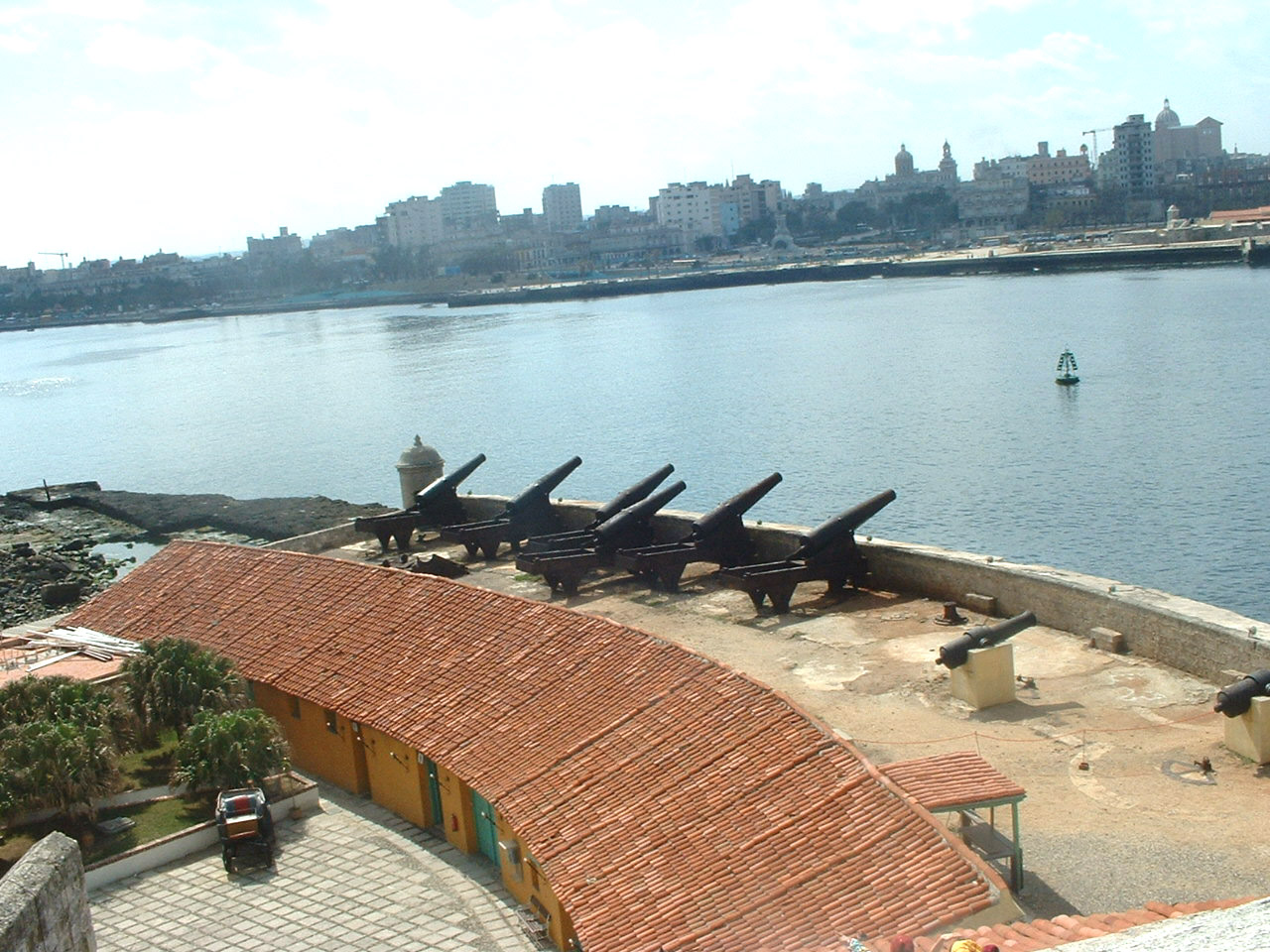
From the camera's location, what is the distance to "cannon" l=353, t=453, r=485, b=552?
22.8 metres

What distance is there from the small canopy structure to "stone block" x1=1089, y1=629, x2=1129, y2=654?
428 cm

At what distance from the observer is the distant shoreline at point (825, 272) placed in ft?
414

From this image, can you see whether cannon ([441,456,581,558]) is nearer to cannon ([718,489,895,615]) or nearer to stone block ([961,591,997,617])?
cannon ([718,489,895,615])

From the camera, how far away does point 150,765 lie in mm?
15414

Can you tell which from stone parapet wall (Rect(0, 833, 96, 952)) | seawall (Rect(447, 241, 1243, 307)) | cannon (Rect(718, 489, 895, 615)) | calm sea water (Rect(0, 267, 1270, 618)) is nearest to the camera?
stone parapet wall (Rect(0, 833, 96, 952))

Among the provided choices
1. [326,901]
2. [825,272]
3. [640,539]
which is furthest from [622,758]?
[825,272]

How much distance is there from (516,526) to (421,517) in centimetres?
213

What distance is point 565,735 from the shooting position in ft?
40.5

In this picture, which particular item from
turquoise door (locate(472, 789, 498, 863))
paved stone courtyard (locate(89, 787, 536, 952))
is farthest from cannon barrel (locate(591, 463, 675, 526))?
turquoise door (locate(472, 789, 498, 863))

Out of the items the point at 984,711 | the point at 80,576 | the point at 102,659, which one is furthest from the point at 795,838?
the point at 80,576

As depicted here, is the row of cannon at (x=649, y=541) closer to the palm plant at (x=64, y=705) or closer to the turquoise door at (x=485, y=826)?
the turquoise door at (x=485, y=826)

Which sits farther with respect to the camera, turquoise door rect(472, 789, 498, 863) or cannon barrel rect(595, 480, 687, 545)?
cannon barrel rect(595, 480, 687, 545)

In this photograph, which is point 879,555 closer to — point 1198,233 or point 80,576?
point 80,576

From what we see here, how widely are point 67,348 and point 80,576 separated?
132m
